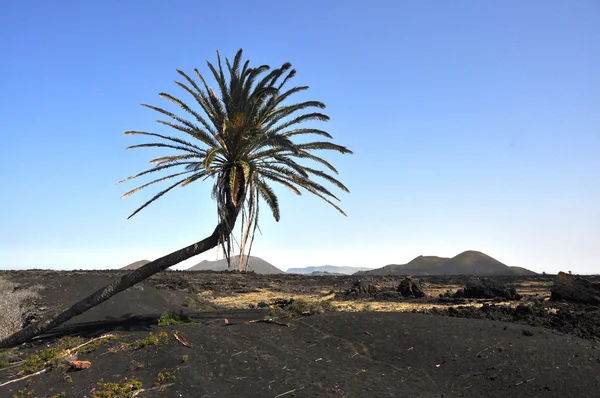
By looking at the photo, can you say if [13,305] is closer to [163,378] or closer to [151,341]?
[151,341]

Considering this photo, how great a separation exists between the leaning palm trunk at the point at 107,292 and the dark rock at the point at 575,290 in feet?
59.8

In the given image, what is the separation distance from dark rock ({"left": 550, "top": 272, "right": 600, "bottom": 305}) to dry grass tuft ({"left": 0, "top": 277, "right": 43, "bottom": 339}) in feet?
89.2

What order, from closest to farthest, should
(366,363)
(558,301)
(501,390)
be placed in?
(501,390)
(366,363)
(558,301)

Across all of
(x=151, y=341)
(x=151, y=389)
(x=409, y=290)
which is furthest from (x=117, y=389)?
(x=409, y=290)

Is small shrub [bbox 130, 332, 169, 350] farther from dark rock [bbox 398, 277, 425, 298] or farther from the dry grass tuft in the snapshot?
dark rock [bbox 398, 277, 425, 298]

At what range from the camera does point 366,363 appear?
1008 centimetres

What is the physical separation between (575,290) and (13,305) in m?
29.2

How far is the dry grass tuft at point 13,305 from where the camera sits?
63.3ft

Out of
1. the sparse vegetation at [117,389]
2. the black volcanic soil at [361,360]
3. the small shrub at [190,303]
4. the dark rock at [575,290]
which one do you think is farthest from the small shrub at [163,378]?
the dark rock at [575,290]

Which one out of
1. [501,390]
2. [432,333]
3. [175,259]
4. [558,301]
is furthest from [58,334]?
[558,301]

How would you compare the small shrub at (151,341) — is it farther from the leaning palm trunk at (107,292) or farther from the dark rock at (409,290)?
the dark rock at (409,290)

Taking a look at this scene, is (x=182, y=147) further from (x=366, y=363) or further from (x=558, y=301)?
(x=558, y=301)

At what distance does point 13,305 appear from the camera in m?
21.2

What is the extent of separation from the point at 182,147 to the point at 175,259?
14.6 ft
